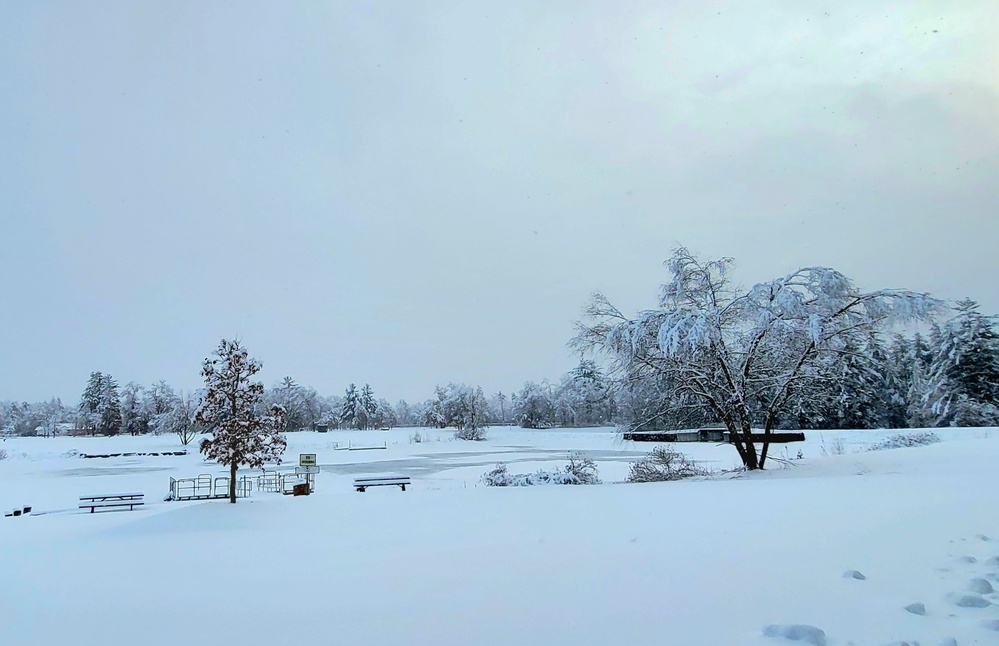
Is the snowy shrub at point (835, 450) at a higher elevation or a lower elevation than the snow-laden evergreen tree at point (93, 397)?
lower

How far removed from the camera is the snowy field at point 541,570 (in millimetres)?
4543

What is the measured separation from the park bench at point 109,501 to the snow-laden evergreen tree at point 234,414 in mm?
3298

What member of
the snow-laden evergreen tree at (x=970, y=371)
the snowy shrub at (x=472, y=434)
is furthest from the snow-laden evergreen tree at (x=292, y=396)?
the snow-laden evergreen tree at (x=970, y=371)

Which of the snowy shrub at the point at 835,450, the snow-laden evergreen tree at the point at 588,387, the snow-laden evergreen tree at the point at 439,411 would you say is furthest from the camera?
the snow-laden evergreen tree at the point at 439,411

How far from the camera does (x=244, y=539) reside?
892cm

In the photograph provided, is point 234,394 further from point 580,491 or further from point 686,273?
point 686,273

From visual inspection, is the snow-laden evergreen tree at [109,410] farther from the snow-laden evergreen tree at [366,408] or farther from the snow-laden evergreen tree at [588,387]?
the snow-laden evergreen tree at [588,387]

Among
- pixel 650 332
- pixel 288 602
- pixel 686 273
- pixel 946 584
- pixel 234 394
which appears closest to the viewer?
pixel 946 584

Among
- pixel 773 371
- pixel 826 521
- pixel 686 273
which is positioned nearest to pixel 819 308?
pixel 773 371

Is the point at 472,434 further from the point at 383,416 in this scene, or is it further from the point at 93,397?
the point at 383,416

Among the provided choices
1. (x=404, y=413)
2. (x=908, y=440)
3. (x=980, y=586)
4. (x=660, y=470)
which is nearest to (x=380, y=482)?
(x=660, y=470)

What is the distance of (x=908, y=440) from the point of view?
950 inches

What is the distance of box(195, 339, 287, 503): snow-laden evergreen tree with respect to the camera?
1535 cm

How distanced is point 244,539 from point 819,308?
1406 centimetres
